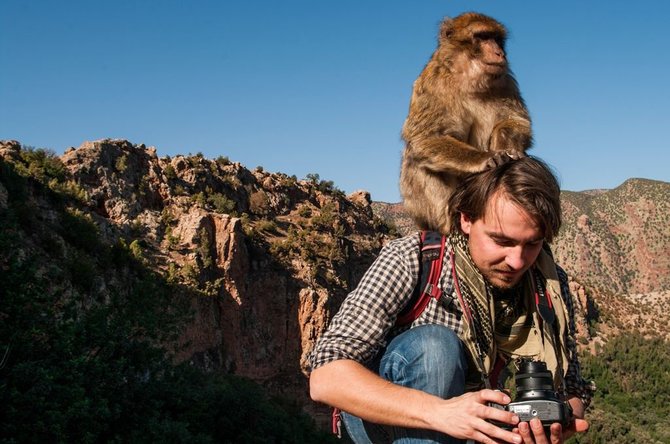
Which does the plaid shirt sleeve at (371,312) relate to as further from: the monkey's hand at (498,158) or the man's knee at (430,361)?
the monkey's hand at (498,158)

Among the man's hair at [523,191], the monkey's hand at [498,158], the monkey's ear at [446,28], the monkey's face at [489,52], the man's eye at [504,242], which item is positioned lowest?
the man's eye at [504,242]

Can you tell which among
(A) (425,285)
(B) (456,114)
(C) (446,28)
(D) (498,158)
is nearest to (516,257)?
(A) (425,285)

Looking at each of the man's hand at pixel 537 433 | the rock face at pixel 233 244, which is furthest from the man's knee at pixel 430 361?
the rock face at pixel 233 244

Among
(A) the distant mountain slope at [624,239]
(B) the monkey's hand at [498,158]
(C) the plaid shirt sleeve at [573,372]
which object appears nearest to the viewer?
(C) the plaid shirt sleeve at [573,372]

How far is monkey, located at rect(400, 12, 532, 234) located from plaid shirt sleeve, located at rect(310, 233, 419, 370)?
1.33m

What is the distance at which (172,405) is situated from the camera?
11539 mm

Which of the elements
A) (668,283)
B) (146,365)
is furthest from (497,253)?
(668,283)

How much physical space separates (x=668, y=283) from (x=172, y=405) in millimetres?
69328

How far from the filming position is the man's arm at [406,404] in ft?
5.84

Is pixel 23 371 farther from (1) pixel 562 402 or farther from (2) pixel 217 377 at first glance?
(2) pixel 217 377

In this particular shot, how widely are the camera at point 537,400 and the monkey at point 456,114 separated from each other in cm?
165

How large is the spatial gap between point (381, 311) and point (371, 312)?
0.04 metres

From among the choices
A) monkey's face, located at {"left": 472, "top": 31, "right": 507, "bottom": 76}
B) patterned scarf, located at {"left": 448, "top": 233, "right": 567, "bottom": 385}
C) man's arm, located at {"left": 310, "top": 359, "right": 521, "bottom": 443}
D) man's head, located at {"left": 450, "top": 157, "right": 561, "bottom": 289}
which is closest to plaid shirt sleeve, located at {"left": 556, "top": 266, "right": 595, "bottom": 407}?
patterned scarf, located at {"left": 448, "top": 233, "right": 567, "bottom": 385}

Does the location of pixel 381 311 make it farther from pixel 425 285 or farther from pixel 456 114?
pixel 456 114
